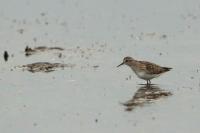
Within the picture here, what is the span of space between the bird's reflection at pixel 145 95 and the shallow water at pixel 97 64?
7.9 inches

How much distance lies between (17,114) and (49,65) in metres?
7.45

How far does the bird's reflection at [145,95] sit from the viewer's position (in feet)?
71.5

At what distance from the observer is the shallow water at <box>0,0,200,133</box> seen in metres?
20.1

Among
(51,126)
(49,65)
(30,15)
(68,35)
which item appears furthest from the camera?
(30,15)

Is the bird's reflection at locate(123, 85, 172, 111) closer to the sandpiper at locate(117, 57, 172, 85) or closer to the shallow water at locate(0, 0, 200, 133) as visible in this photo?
the shallow water at locate(0, 0, 200, 133)

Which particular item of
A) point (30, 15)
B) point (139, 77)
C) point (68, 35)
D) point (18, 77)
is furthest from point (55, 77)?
point (30, 15)

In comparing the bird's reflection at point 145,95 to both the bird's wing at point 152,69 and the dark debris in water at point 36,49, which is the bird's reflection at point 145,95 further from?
the dark debris in water at point 36,49

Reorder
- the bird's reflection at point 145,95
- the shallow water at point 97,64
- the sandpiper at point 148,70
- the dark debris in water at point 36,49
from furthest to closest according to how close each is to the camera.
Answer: the dark debris in water at point 36,49 < the sandpiper at point 148,70 < the bird's reflection at point 145,95 < the shallow water at point 97,64

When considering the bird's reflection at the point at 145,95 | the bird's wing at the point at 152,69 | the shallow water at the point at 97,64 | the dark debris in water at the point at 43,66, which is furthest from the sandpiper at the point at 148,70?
the dark debris in water at the point at 43,66

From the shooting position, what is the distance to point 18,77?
2681cm

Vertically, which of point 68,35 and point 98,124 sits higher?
point 68,35

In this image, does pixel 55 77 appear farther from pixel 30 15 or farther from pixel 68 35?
pixel 30 15

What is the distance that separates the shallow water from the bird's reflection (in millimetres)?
200

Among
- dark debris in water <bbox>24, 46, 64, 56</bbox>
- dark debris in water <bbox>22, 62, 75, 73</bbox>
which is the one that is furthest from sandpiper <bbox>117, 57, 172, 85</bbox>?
dark debris in water <bbox>24, 46, 64, 56</bbox>
